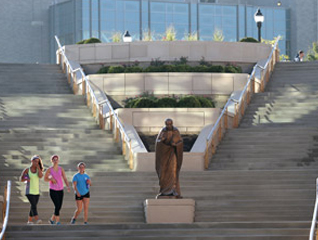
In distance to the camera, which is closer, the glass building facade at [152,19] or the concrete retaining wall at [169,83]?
the concrete retaining wall at [169,83]

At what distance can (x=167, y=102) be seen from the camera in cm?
3331

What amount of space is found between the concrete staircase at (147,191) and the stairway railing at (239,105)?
0.36m

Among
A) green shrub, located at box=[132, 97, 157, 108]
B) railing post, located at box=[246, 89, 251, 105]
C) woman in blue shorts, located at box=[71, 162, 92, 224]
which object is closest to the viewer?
woman in blue shorts, located at box=[71, 162, 92, 224]

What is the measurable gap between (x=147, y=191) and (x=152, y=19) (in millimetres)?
41012

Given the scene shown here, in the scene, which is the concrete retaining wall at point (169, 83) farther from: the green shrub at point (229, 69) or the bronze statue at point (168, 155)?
the bronze statue at point (168, 155)

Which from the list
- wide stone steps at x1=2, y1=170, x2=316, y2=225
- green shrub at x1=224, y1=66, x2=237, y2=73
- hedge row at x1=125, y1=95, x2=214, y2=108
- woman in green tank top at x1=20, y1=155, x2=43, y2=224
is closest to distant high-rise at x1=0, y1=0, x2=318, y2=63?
green shrub at x1=224, y1=66, x2=237, y2=73

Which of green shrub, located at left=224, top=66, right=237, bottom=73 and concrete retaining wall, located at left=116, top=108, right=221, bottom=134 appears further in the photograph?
green shrub, located at left=224, top=66, right=237, bottom=73

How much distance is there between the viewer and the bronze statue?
21.6 meters

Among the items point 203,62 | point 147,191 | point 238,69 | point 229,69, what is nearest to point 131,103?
point 229,69

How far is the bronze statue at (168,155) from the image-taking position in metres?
21.6

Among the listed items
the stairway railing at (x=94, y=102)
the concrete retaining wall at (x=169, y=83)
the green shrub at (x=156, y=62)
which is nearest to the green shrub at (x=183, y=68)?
the concrete retaining wall at (x=169, y=83)


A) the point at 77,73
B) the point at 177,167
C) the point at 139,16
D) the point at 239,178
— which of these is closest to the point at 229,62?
the point at 77,73

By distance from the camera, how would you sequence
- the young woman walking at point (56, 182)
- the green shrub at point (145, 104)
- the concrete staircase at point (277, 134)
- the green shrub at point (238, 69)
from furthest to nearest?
the green shrub at point (238, 69) → the green shrub at point (145, 104) → the concrete staircase at point (277, 134) → the young woman walking at point (56, 182)

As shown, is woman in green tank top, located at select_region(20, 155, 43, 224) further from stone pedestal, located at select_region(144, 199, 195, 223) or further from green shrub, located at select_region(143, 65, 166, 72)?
green shrub, located at select_region(143, 65, 166, 72)
